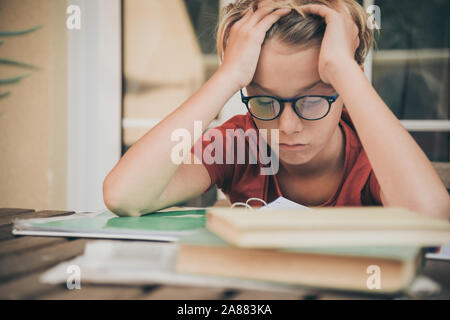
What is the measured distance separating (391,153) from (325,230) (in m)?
0.42

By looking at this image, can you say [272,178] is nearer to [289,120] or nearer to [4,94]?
[289,120]

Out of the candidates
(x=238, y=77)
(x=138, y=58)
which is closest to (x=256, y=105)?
(x=238, y=77)

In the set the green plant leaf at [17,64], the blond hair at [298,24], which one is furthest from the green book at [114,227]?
the green plant leaf at [17,64]

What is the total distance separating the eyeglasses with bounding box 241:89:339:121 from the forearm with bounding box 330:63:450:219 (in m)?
0.06

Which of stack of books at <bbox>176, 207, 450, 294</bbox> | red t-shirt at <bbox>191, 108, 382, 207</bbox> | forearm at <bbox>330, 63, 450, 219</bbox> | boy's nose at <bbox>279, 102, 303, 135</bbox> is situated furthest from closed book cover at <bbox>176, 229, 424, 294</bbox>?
red t-shirt at <bbox>191, 108, 382, 207</bbox>

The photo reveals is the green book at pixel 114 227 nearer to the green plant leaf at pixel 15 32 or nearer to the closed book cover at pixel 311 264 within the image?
the closed book cover at pixel 311 264

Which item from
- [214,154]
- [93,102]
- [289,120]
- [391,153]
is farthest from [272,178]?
[93,102]

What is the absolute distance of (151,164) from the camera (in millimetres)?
760

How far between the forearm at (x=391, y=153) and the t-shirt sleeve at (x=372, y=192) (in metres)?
0.18

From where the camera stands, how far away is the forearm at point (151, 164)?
741mm
